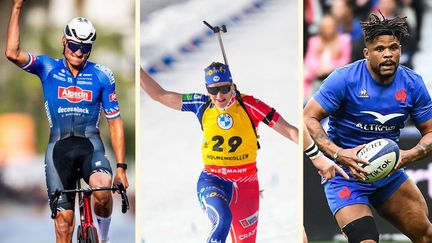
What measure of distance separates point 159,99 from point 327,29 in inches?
70.9

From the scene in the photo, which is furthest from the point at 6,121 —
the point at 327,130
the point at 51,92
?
the point at 327,130

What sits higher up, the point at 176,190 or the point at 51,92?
the point at 51,92

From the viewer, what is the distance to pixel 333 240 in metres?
10.7

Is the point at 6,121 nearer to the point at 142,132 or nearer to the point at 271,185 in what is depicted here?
the point at 142,132

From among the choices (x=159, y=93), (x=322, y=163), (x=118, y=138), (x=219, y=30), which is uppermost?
(x=219, y=30)

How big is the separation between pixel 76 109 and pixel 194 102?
1.20 m

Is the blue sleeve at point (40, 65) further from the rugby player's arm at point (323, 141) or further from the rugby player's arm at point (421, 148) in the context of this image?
the rugby player's arm at point (421, 148)

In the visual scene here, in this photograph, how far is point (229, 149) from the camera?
34.9 feet

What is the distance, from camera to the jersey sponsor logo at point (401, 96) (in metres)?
10.2

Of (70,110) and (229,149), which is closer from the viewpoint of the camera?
(70,110)

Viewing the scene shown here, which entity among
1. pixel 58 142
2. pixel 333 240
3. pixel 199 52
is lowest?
pixel 333 240

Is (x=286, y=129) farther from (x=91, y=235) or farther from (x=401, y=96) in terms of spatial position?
(x=91, y=235)

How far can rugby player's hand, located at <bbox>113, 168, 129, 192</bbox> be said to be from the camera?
33.4 feet

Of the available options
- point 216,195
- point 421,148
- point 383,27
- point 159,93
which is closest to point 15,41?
point 159,93
